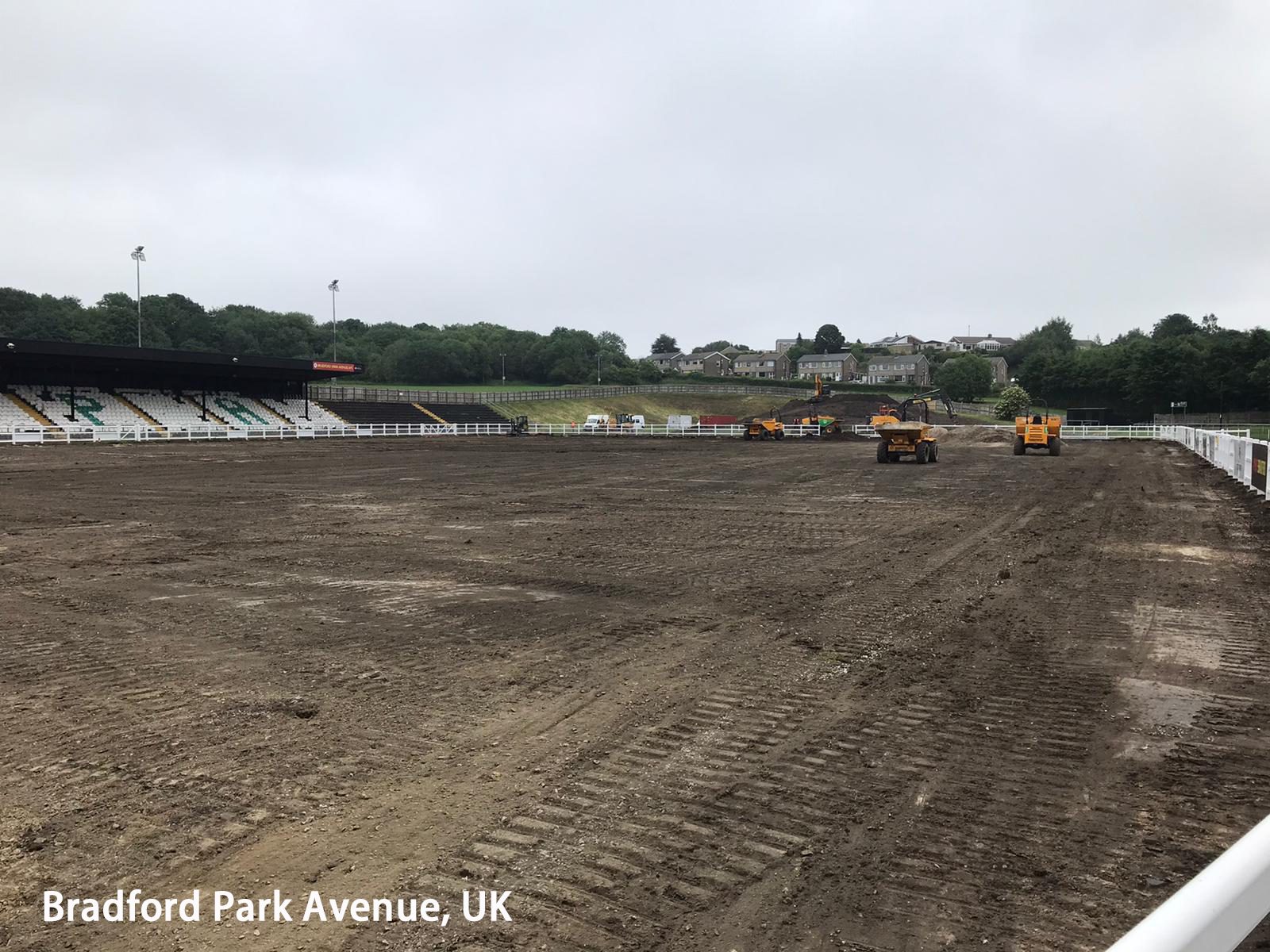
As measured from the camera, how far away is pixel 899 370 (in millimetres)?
157375

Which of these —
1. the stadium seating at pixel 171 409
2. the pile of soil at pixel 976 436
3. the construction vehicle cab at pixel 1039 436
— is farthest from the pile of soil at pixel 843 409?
the stadium seating at pixel 171 409

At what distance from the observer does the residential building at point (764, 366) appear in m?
168

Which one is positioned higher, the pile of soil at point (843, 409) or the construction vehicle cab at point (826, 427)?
the pile of soil at point (843, 409)

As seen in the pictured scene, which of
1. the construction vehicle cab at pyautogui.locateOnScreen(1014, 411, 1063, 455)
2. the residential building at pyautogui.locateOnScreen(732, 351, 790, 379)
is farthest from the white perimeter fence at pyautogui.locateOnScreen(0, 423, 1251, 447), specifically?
the residential building at pyautogui.locateOnScreen(732, 351, 790, 379)

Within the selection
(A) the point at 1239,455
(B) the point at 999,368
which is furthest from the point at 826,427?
(B) the point at 999,368

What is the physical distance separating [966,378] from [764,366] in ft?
219

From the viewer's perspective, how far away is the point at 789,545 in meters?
12.5

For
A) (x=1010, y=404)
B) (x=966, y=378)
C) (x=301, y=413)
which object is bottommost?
(x=301, y=413)

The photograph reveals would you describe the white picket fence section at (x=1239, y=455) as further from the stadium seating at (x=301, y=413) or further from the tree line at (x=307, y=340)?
the tree line at (x=307, y=340)

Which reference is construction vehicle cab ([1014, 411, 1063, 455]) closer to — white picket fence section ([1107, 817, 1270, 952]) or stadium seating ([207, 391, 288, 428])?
white picket fence section ([1107, 817, 1270, 952])

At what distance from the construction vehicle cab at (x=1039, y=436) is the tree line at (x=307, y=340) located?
78968 mm

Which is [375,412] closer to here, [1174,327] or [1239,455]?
[1239,455]

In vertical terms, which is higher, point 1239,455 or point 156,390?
point 156,390

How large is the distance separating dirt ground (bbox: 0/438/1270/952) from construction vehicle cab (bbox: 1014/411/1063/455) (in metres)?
25.2
